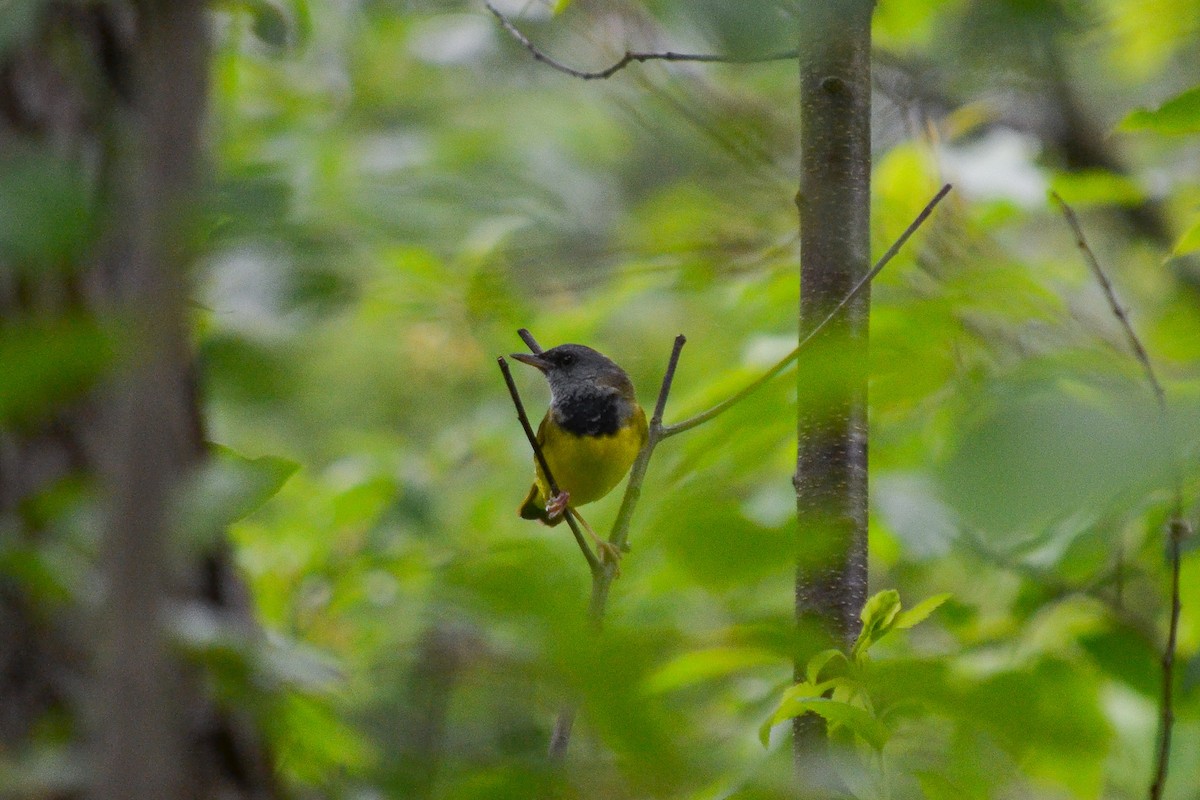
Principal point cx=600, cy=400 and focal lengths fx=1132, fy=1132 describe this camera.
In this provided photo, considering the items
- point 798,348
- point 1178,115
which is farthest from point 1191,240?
point 798,348

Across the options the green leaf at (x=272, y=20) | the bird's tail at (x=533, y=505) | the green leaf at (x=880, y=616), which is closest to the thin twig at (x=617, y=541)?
the green leaf at (x=880, y=616)

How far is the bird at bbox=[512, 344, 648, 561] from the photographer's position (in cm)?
325

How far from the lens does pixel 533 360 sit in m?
3.55

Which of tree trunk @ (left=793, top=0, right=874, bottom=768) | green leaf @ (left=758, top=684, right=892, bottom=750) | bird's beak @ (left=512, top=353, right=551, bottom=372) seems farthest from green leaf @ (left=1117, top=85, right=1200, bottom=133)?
bird's beak @ (left=512, top=353, right=551, bottom=372)

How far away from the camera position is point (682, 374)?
12.6 feet

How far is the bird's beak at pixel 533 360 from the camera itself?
3.31 meters

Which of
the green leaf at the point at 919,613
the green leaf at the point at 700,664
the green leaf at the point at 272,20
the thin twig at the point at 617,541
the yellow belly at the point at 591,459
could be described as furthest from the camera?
the yellow belly at the point at 591,459

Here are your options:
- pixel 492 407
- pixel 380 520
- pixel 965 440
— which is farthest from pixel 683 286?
pixel 492 407

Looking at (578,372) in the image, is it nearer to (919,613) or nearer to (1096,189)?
(1096,189)

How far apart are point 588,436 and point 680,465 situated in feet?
7.02

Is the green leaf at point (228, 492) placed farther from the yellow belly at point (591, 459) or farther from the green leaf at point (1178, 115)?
the yellow belly at point (591, 459)

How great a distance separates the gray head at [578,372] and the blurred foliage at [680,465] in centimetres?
19

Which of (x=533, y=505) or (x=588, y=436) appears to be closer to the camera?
(x=588, y=436)

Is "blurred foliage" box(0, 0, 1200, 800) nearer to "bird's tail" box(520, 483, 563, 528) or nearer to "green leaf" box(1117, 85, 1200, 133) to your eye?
"green leaf" box(1117, 85, 1200, 133)
